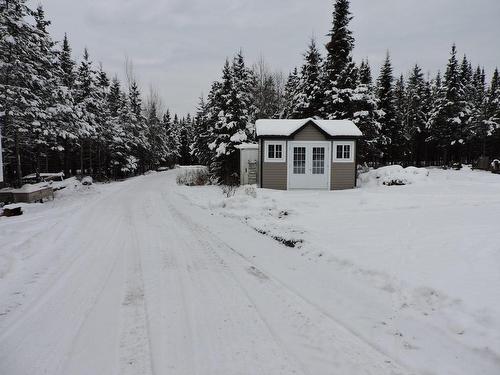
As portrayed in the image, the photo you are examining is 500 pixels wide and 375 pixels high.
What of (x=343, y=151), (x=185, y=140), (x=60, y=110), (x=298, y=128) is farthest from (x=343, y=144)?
(x=185, y=140)

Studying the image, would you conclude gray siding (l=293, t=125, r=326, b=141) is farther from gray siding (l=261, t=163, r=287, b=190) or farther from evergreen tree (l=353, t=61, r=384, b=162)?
evergreen tree (l=353, t=61, r=384, b=162)

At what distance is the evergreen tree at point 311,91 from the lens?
26500 millimetres

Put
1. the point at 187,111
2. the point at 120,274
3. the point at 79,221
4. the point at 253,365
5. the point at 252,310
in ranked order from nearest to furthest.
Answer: the point at 253,365, the point at 252,310, the point at 120,274, the point at 79,221, the point at 187,111

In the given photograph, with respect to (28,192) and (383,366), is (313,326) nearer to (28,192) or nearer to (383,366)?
(383,366)

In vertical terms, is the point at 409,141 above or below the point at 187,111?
below

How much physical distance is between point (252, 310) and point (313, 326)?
2.60 ft

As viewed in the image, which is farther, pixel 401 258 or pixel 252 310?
pixel 401 258

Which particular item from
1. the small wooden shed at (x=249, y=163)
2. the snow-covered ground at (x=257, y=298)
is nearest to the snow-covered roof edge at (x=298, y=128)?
the small wooden shed at (x=249, y=163)

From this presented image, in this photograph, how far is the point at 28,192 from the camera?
1423 centimetres

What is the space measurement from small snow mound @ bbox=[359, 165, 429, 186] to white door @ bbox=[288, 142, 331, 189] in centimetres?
344

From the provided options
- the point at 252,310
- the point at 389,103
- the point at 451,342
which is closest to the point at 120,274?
the point at 252,310

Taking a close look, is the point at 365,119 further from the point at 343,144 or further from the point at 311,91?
the point at 343,144

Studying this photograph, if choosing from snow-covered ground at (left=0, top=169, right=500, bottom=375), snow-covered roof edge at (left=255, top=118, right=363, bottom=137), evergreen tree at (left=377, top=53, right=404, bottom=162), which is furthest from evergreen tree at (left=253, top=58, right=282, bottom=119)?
snow-covered ground at (left=0, top=169, right=500, bottom=375)

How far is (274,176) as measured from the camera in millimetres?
19016
